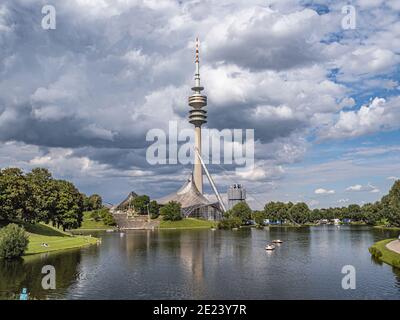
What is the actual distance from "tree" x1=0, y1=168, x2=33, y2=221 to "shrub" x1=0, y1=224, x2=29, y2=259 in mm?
19387

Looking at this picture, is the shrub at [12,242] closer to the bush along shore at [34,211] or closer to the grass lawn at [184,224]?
the bush along shore at [34,211]

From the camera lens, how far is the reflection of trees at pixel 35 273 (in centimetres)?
4019

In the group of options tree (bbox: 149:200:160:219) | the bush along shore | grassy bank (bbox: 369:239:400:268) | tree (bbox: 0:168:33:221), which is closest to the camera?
grassy bank (bbox: 369:239:400:268)

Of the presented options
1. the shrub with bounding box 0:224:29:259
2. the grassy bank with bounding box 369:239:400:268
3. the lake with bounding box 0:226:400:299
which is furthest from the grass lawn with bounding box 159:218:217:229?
the shrub with bounding box 0:224:29:259

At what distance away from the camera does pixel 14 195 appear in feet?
258

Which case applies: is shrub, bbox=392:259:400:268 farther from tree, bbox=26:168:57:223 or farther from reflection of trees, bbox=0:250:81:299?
tree, bbox=26:168:57:223

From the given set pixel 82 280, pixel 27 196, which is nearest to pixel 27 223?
pixel 27 196

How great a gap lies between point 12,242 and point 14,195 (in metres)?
21.1

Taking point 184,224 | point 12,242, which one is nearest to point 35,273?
point 12,242

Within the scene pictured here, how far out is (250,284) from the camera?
4391cm

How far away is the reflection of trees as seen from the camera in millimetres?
40188

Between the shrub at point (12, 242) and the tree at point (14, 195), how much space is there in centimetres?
1939

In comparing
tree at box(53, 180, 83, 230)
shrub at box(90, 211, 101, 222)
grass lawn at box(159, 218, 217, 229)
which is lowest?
grass lawn at box(159, 218, 217, 229)

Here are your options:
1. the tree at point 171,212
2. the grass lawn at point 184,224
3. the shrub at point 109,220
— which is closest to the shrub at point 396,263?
the grass lawn at point 184,224
